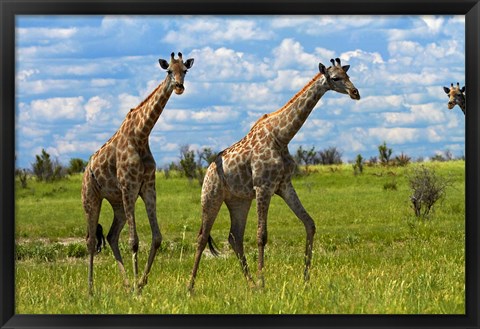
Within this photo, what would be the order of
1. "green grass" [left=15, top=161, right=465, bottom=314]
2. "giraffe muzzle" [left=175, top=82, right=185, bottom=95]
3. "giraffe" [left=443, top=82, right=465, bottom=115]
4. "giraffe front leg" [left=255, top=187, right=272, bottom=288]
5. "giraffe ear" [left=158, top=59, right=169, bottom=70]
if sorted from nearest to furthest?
1. "green grass" [left=15, top=161, right=465, bottom=314]
2. "giraffe muzzle" [left=175, top=82, right=185, bottom=95]
3. "giraffe ear" [left=158, top=59, right=169, bottom=70]
4. "giraffe front leg" [left=255, top=187, right=272, bottom=288]
5. "giraffe" [left=443, top=82, right=465, bottom=115]

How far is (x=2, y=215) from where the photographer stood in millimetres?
6496

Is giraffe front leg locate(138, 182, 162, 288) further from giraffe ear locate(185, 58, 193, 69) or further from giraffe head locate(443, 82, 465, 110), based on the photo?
giraffe head locate(443, 82, 465, 110)

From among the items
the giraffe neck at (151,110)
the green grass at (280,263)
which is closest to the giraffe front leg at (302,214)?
the green grass at (280,263)

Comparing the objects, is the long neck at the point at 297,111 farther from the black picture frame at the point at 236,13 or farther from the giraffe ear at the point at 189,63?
the black picture frame at the point at 236,13

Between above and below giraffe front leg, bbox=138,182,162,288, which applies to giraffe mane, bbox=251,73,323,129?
above

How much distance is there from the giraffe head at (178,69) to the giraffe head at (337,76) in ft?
5.27

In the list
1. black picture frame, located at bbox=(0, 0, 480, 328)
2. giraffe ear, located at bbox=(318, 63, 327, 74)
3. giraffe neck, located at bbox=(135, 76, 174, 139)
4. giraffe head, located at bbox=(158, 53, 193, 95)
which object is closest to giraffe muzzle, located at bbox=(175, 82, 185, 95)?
giraffe head, located at bbox=(158, 53, 193, 95)

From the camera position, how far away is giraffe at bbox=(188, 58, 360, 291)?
917 cm

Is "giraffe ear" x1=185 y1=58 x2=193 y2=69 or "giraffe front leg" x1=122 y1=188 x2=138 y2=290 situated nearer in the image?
"giraffe ear" x1=185 y1=58 x2=193 y2=69

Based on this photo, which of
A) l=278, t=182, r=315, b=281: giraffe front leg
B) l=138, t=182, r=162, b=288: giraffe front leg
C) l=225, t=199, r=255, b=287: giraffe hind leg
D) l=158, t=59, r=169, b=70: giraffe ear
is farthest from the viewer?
l=225, t=199, r=255, b=287: giraffe hind leg

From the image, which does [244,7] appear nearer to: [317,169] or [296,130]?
[296,130]

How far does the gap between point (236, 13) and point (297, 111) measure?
3.01 meters

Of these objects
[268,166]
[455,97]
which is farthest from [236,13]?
[455,97]

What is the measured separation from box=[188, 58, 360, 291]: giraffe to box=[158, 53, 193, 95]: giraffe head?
1.24 meters
